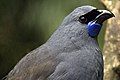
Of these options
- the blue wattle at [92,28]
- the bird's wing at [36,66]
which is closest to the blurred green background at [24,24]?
the blue wattle at [92,28]

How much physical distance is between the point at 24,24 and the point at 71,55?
330cm

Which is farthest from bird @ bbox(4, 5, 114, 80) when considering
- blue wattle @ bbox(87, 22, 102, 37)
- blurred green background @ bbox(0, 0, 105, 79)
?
blurred green background @ bbox(0, 0, 105, 79)

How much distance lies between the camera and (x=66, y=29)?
5.24 m

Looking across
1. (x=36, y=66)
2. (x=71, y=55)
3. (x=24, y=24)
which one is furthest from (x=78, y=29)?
(x=24, y=24)

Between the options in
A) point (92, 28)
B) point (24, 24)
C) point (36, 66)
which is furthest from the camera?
point (24, 24)

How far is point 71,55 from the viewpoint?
511cm

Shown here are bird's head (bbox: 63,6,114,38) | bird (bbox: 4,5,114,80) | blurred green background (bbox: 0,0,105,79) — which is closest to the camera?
bird (bbox: 4,5,114,80)

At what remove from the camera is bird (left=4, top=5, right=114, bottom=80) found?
501cm

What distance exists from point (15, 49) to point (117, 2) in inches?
91.6

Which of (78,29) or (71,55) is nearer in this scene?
(71,55)

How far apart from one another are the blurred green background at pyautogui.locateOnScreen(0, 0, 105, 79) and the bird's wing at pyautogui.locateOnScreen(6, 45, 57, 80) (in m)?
2.84

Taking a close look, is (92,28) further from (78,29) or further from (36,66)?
(36,66)

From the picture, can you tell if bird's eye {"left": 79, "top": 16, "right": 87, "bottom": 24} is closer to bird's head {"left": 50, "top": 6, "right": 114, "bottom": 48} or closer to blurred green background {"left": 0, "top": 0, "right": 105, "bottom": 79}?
bird's head {"left": 50, "top": 6, "right": 114, "bottom": 48}

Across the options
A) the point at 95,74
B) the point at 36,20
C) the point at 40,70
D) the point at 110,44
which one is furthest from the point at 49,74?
the point at 36,20
